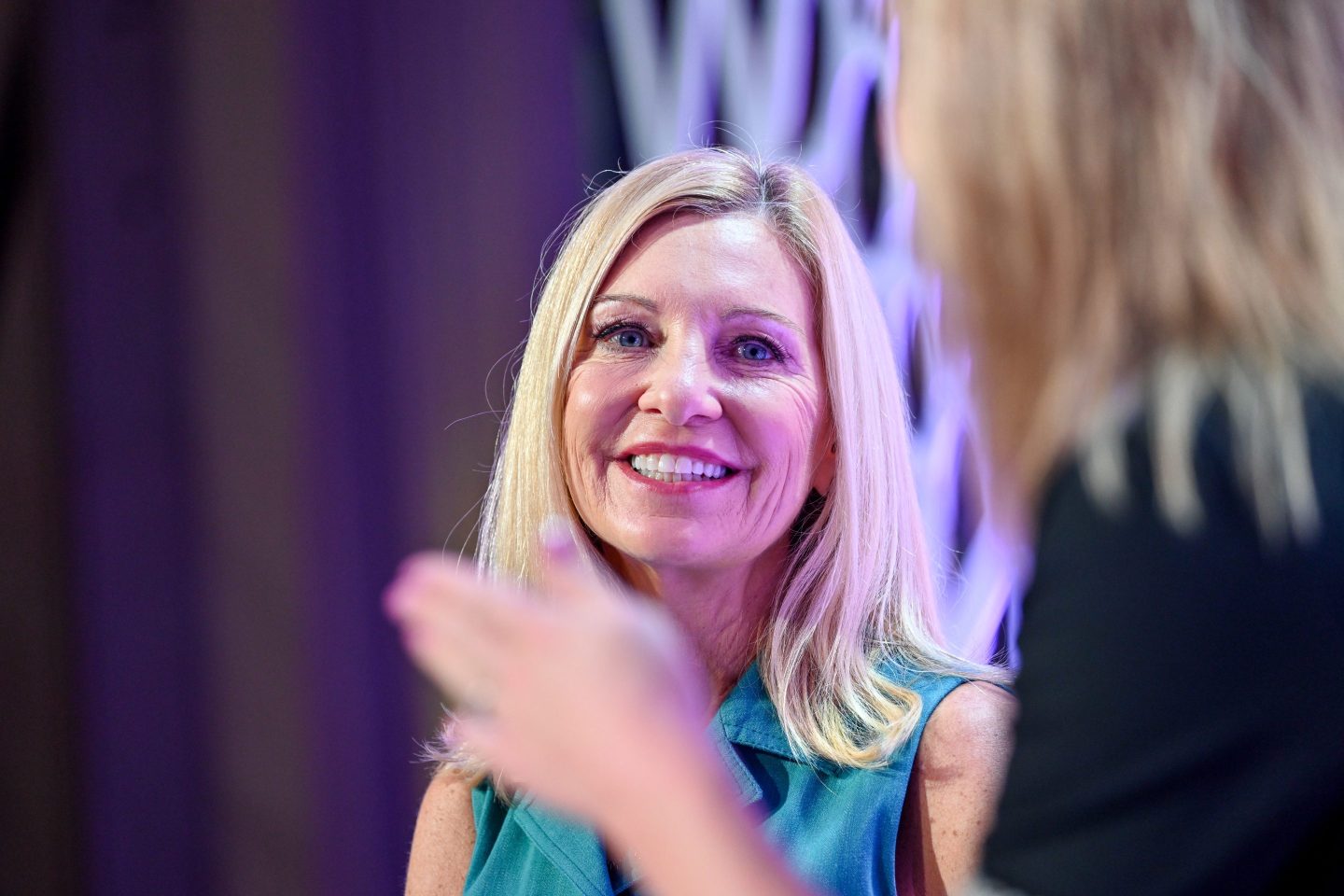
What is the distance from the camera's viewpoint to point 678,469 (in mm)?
1677

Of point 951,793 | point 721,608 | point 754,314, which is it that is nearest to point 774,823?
point 951,793

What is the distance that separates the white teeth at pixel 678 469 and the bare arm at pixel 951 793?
16.6 inches

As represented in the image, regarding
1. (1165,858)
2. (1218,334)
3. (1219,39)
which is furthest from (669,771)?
(1219,39)

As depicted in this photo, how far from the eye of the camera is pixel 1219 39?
734mm

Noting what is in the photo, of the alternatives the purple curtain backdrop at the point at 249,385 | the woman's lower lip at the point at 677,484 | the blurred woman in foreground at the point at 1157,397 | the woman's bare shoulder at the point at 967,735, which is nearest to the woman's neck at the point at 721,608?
the woman's lower lip at the point at 677,484

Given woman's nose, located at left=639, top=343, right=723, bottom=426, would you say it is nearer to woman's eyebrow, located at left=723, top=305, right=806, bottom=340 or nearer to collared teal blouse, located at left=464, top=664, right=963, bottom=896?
woman's eyebrow, located at left=723, top=305, right=806, bottom=340

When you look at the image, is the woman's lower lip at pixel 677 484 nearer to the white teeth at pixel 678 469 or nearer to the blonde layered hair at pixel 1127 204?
the white teeth at pixel 678 469

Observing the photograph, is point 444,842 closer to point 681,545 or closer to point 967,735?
point 681,545

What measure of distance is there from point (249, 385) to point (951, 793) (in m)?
1.41

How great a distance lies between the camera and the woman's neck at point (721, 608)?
1.75m

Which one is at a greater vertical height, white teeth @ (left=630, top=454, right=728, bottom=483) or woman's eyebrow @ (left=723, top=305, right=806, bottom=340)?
woman's eyebrow @ (left=723, top=305, right=806, bottom=340)

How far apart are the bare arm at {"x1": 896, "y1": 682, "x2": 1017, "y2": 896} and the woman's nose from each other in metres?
0.49

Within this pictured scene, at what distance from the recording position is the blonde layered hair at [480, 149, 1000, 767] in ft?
5.65

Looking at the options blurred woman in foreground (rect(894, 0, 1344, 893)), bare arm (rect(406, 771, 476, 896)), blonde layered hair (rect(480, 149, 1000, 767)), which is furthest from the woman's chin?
blurred woman in foreground (rect(894, 0, 1344, 893))
